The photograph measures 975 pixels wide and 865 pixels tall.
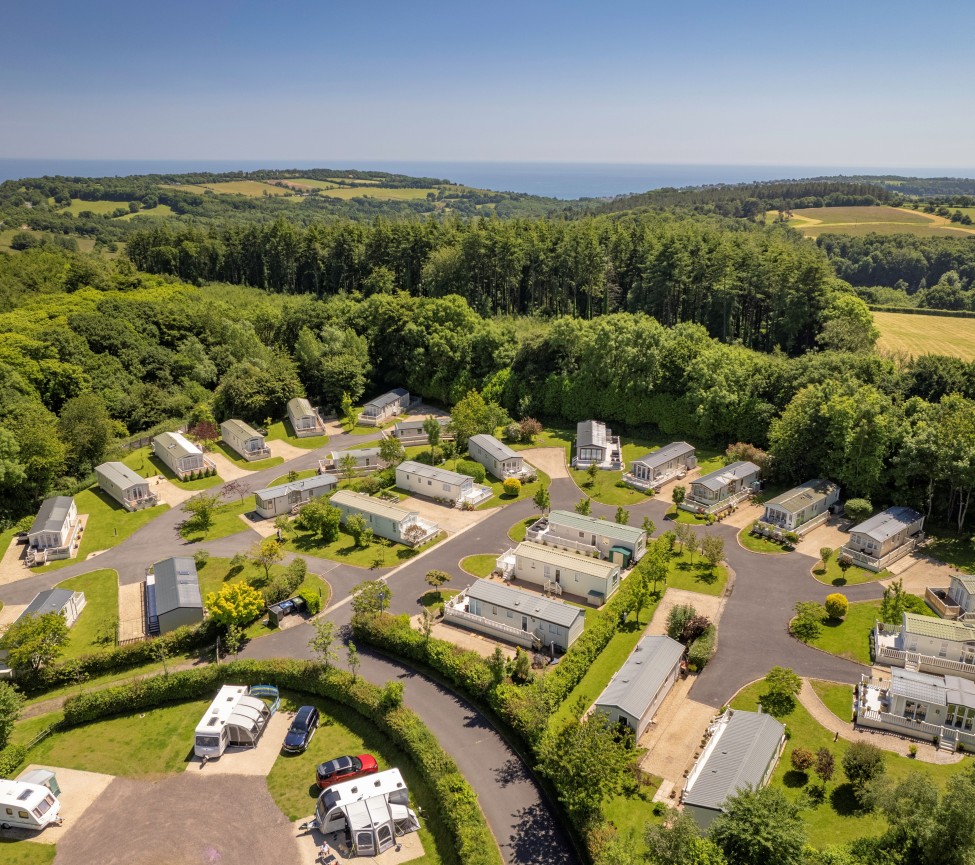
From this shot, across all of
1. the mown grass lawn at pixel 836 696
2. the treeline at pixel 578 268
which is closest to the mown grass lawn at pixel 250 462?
the treeline at pixel 578 268

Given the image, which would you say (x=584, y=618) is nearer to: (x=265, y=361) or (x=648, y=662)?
(x=648, y=662)

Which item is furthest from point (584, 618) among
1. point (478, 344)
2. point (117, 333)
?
point (117, 333)

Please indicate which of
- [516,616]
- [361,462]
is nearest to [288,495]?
[361,462]

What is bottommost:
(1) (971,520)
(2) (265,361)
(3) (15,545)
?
(3) (15,545)

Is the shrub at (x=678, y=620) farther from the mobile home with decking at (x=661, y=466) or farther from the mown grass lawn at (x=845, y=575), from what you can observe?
the mobile home with decking at (x=661, y=466)

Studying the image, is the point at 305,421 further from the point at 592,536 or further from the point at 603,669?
the point at 603,669

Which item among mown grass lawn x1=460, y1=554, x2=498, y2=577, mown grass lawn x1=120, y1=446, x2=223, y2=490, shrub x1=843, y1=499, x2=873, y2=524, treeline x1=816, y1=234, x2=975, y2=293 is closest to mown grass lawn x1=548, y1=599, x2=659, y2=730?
mown grass lawn x1=460, y1=554, x2=498, y2=577

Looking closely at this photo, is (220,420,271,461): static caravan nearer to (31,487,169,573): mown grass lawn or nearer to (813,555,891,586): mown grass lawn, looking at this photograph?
(31,487,169,573): mown grass lawn
